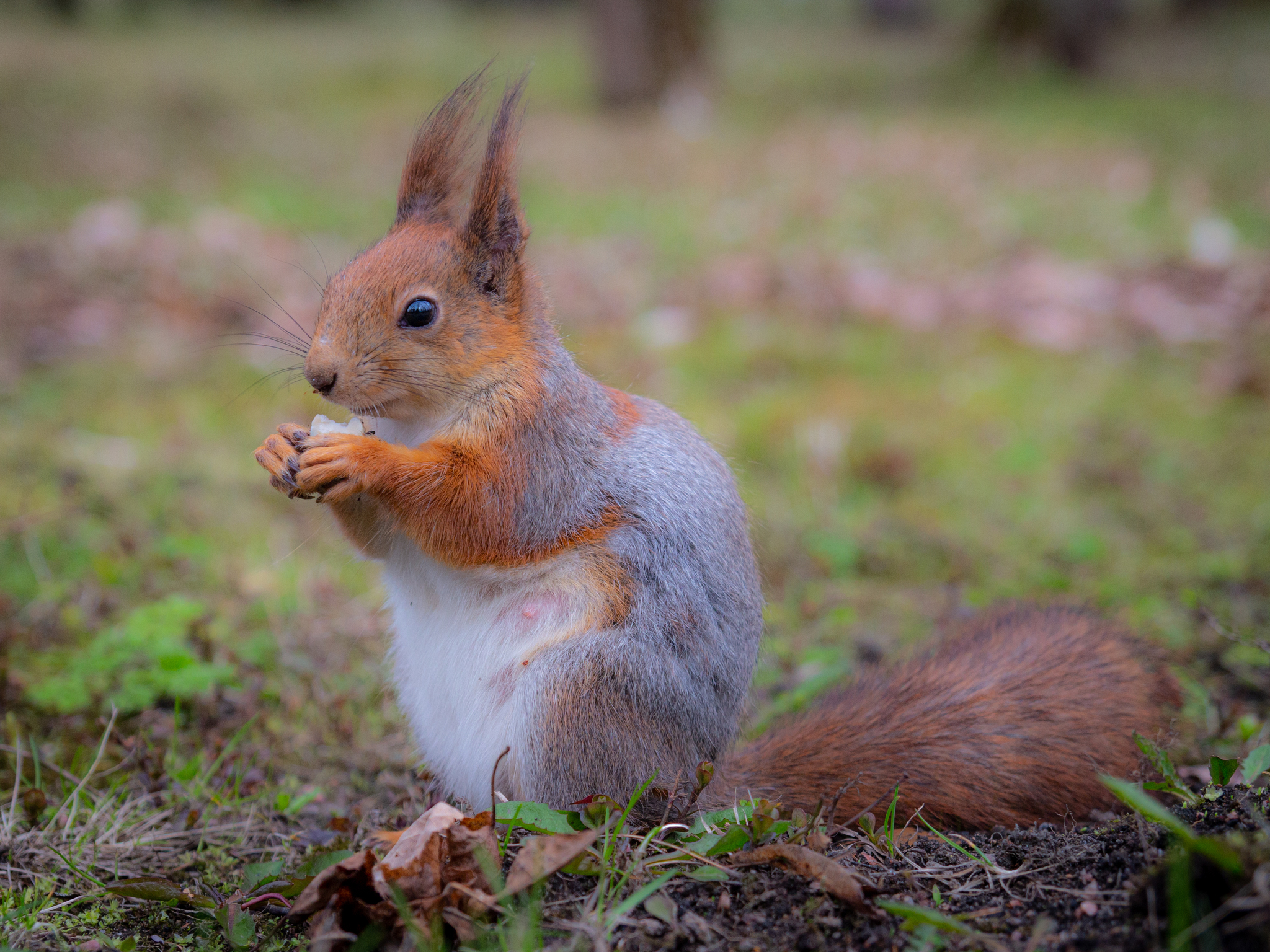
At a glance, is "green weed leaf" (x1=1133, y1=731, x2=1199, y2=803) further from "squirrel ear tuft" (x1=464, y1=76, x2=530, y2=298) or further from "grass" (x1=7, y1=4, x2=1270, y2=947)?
"squirrel ear tuft" (x1=464, y1=76, x2=530, y2=298)

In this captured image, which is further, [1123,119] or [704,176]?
[1123,119]

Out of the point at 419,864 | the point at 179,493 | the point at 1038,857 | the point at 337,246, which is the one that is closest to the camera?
the point at 419,864

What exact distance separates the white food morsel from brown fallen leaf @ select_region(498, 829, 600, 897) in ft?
2.50

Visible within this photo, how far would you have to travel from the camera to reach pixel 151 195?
6996 millimetres

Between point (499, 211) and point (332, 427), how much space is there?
505mm

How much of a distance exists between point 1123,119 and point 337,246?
300 inches

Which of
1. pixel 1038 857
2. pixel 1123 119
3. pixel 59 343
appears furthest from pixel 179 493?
pixel 1123 119

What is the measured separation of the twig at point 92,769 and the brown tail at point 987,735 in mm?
1173

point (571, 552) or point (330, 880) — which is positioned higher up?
point (571, 552)

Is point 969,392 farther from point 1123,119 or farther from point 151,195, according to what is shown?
point 1123,119

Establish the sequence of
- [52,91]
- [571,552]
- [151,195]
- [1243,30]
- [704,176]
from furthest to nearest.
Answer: [1243,30] < [52,91] < [704,176] < [151,195] < [571,552]

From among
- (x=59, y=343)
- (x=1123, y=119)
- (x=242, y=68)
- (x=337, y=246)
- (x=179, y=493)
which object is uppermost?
(x=242, y=68)

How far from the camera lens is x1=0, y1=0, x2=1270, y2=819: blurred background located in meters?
2.61

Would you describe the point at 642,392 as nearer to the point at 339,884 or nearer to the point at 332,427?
the point at 332,427
